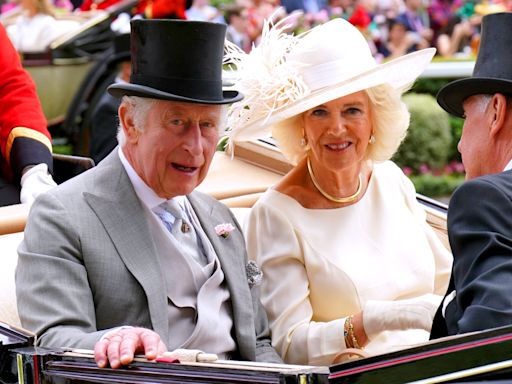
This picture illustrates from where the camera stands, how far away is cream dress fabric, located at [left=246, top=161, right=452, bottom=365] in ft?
9.96

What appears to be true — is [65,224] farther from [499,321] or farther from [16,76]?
[16,76]

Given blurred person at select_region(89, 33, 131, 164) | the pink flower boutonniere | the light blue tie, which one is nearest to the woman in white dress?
the pink flower boutonniere

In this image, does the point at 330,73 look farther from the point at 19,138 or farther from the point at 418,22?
the point at 418,22

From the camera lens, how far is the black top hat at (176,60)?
271 centimetres

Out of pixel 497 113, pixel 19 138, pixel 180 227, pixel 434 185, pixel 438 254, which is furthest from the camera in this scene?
pixel 434 185

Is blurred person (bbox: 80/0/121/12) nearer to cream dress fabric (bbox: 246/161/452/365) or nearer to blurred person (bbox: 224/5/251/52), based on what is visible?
blurred person (bbox: 224/5/251/52)

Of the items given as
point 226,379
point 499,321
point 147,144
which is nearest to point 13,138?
point 147,144

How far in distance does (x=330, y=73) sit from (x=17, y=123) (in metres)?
1.18

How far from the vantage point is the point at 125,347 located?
2.27 meters

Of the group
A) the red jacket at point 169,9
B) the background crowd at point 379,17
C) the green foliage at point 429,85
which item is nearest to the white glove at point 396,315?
the red jacket at point 169,9

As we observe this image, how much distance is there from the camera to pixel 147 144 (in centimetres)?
271

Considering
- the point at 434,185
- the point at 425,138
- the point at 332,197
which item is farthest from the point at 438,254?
the point at 425,138

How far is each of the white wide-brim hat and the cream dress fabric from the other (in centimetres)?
22

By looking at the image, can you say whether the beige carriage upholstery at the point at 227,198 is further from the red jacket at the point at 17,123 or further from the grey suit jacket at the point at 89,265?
the red jacket at the point at 17,123
